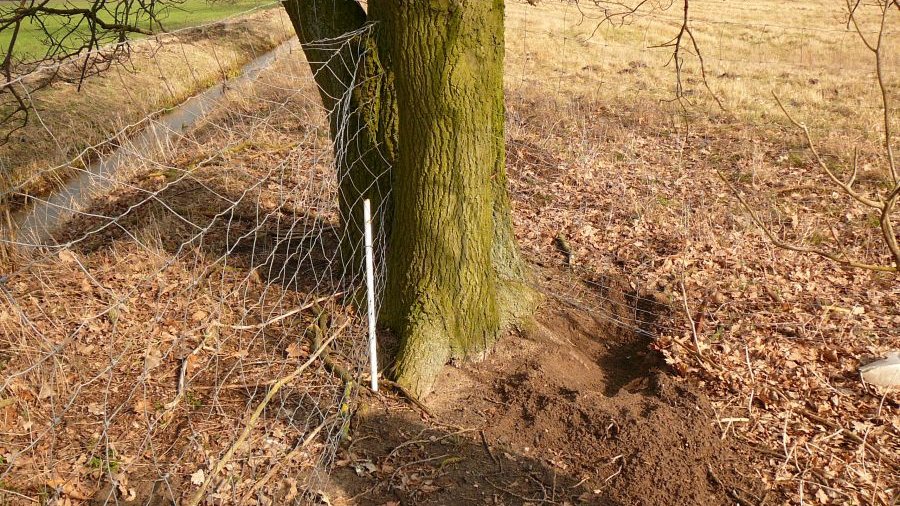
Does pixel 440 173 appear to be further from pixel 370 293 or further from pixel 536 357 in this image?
pixel 536 357

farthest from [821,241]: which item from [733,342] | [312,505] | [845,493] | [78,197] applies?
[78,197]

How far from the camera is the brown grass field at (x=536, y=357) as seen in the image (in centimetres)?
329

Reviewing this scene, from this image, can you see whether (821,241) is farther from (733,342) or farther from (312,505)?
(312,505)

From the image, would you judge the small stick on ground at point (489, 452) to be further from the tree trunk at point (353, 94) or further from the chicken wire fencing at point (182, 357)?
the tree trunk at point (353, 94)

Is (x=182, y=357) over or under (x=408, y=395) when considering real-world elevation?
over

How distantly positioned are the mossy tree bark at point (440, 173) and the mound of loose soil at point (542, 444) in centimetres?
30

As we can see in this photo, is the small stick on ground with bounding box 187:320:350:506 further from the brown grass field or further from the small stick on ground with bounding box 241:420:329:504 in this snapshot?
the small stick on ground with bounding box 241:420:329:504

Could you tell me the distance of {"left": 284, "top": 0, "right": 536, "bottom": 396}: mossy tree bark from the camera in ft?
11.4

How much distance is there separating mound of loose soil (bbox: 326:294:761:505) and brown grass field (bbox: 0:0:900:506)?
0.5 inches

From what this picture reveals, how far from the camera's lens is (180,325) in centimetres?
441

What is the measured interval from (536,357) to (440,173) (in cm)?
148

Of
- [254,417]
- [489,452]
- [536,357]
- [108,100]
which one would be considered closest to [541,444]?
[489,452]

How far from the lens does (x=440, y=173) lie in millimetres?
3721

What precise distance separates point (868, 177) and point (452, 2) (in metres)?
6.69
